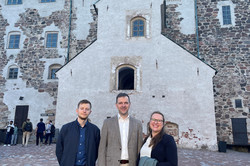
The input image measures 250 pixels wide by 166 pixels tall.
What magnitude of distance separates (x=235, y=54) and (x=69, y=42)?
462 inches

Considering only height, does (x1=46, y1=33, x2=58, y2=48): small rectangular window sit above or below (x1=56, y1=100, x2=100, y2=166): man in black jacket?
above

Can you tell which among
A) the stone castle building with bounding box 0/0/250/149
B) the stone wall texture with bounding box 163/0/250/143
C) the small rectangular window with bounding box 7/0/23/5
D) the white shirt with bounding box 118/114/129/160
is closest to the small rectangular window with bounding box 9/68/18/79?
the stone castle building with bounding box 0/0/250/149

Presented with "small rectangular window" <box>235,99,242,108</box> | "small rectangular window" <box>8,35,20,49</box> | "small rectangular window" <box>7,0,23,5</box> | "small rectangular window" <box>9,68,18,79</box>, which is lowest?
"small rectangular window" <box>235,99,242,108</box>

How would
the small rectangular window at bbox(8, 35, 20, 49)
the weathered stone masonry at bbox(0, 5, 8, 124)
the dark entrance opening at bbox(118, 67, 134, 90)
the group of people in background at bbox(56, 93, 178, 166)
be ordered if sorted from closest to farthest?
the group of people in background at bbox(56, 93, 178, 166)
the dark entrance opening at bbox(118, 67, 134, 90)
the weathered stone masonry at bbox(0, 5, 8, 124)
the small rectangular window at bbox(8, 35, 20, 49)

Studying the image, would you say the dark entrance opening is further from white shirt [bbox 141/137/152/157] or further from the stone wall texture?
white shirt [bbox 141/137/152/157]

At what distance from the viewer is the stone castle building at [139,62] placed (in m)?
10.8

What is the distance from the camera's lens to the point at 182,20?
50.8ft

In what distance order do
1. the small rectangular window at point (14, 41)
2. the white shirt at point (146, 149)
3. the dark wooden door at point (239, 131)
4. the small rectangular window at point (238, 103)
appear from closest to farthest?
1. the white shirt at point (146, 149)
2. the dark wooden door at point (239, 131)
3. the small rectangular window at point (238, 103)
4. the small rectangular window at point (14, 41)

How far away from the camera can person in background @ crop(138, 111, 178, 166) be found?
2600 mm

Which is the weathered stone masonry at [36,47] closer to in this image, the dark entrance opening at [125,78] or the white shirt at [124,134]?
the dark entrance opening at [125,78]

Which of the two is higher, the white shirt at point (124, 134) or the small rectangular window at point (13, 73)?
the small rectangular window at point (13, 73)

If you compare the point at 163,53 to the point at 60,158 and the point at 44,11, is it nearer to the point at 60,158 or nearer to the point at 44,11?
the point at 60,158

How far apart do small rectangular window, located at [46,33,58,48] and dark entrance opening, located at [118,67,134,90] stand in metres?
6.34

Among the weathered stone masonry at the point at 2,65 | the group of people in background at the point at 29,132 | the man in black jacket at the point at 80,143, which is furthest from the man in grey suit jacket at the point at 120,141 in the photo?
the weathered stone masonry at the point at 2,65
